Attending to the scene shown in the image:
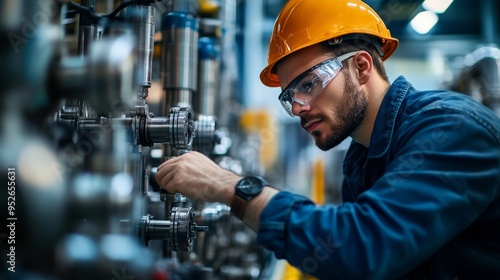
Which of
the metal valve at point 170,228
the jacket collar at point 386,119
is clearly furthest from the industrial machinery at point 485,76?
→ the metal valve at point 170,228

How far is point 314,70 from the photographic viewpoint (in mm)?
1157

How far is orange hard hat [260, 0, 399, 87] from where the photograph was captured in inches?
47.3

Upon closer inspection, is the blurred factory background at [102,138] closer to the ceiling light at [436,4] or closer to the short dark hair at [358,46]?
the short dark hair at [358,46]

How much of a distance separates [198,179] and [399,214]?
15.4 inches

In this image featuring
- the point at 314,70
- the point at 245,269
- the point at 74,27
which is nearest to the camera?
the point at 314,70

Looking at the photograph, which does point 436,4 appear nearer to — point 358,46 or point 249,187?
point 358,46

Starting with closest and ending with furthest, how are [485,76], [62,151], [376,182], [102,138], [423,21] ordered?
[62,151] < [102,138] < [376,182] < [485,76] < [423,21]

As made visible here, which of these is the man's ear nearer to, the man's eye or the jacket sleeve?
the man's eye

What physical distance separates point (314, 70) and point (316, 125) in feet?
0.48

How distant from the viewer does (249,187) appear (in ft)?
2.92

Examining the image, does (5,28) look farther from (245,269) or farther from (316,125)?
(245,269)

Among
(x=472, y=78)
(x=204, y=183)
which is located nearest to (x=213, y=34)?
(x=204, y=183)

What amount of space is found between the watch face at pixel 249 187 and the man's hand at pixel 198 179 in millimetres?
18

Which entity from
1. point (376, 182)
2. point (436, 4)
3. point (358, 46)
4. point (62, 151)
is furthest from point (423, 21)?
point (62, 151)
